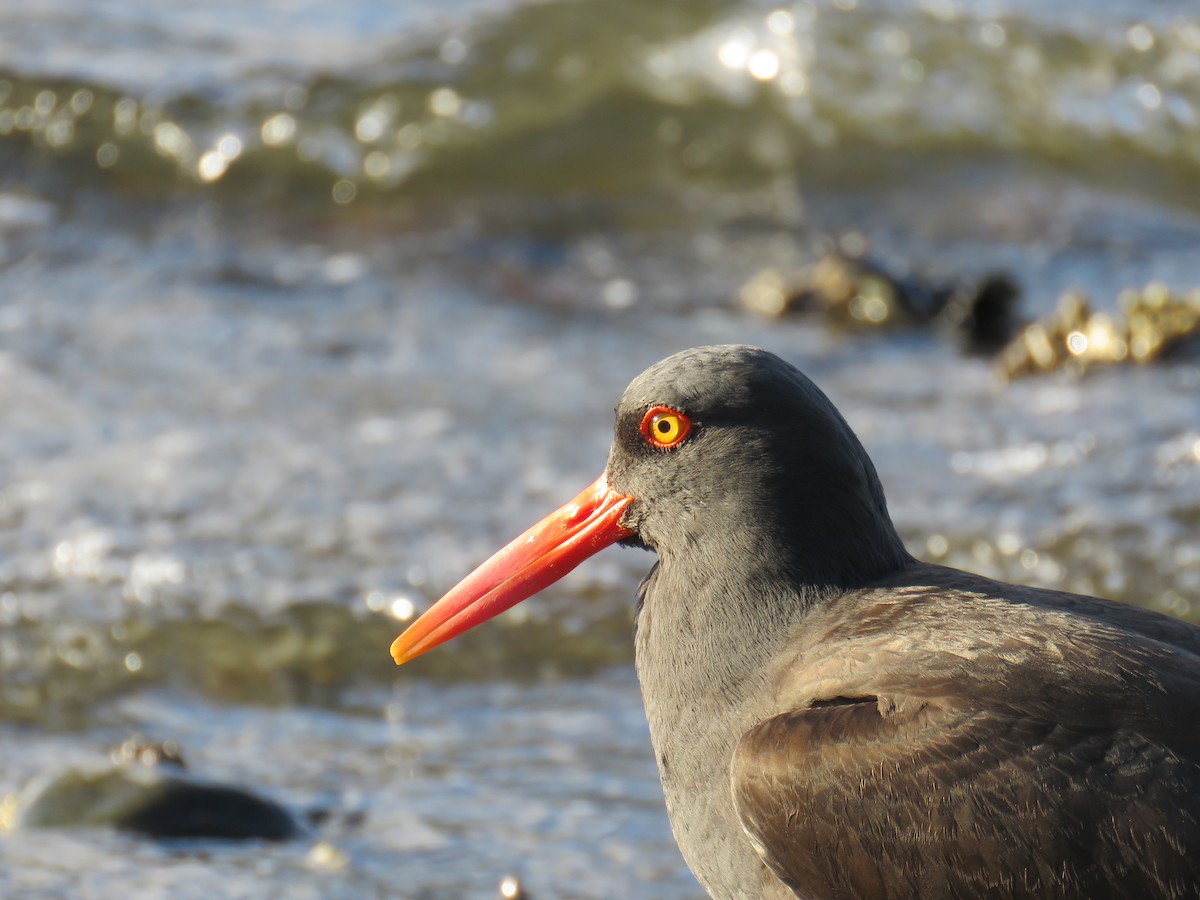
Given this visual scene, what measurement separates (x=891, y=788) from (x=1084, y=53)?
886 cm

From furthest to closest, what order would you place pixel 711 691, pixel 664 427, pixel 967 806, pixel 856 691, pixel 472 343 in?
pixel 472 343
pixel 664 427
pixel 711 691
pixel 856 691
pixel 967 806

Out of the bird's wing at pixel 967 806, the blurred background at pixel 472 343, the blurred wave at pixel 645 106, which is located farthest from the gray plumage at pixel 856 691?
the blurred wave at pixel 645 106

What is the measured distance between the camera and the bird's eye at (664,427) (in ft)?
10.5

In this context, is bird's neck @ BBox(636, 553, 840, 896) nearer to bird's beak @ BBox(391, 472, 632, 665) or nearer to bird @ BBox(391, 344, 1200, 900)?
bird @ BBox(391, 344, 1200, 900)

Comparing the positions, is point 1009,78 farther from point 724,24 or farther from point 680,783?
point 680,783

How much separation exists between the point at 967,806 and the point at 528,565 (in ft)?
3.95

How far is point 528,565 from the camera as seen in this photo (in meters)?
3.49

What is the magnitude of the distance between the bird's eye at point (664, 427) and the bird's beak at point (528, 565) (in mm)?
194

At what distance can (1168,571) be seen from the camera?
16.8 feet

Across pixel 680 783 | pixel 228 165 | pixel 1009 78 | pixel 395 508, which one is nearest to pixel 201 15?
pixel 228 165

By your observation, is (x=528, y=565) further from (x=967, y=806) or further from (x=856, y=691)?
(x=967, y=806)

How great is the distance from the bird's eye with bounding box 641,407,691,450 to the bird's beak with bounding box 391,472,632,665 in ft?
0.64

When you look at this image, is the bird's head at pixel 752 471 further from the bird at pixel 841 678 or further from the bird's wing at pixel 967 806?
the bird's wing at pixel 967 806

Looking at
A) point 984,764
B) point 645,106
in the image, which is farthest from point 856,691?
point 645,106
